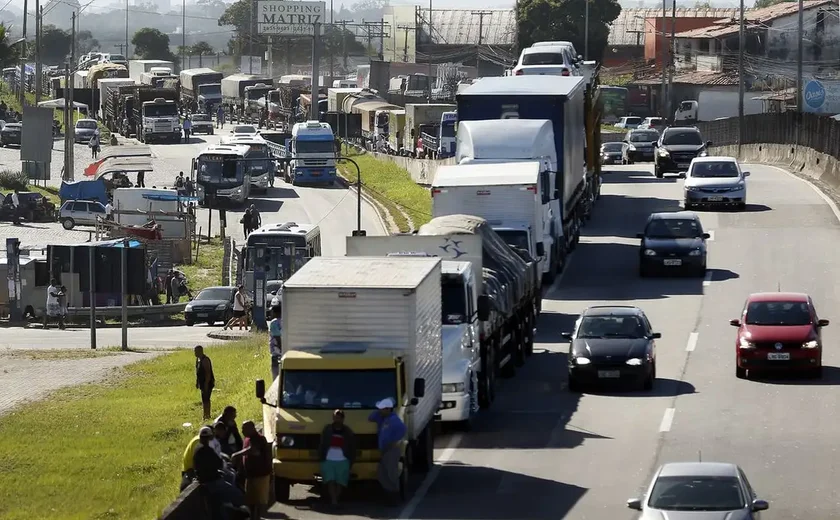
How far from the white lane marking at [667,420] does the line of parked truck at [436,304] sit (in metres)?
2.96

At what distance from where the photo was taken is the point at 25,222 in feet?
251

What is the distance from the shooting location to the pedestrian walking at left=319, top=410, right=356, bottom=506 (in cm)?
1912

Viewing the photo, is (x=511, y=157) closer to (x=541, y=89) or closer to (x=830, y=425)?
(x=541, y=89)

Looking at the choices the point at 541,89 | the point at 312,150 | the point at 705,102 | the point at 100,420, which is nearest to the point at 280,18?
the point at 705,102

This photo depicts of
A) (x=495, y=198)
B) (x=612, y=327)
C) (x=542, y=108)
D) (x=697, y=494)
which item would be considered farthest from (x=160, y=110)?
(x=697, y=494)

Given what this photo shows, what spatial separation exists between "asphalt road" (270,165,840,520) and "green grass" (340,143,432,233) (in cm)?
1775

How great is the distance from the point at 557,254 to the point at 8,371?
14.3 meters

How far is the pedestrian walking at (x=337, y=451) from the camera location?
753 inches

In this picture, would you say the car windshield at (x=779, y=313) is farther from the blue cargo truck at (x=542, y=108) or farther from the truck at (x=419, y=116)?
the truck at (x=419, y=116)

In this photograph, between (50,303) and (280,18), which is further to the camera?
(280,18)

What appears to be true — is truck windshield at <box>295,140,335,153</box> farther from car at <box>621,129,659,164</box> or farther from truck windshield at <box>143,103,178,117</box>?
truck windshield at <box>143,103,178,117</box>

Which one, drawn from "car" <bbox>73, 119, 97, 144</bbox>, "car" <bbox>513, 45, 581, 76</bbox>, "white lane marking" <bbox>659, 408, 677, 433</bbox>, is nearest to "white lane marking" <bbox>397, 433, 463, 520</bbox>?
"white lane marking" <bbox>659, 408, 677, 433</bbox>

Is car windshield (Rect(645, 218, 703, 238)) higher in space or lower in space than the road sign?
lower

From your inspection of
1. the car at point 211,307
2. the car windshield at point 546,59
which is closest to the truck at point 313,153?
the car windshield at point 546,59
